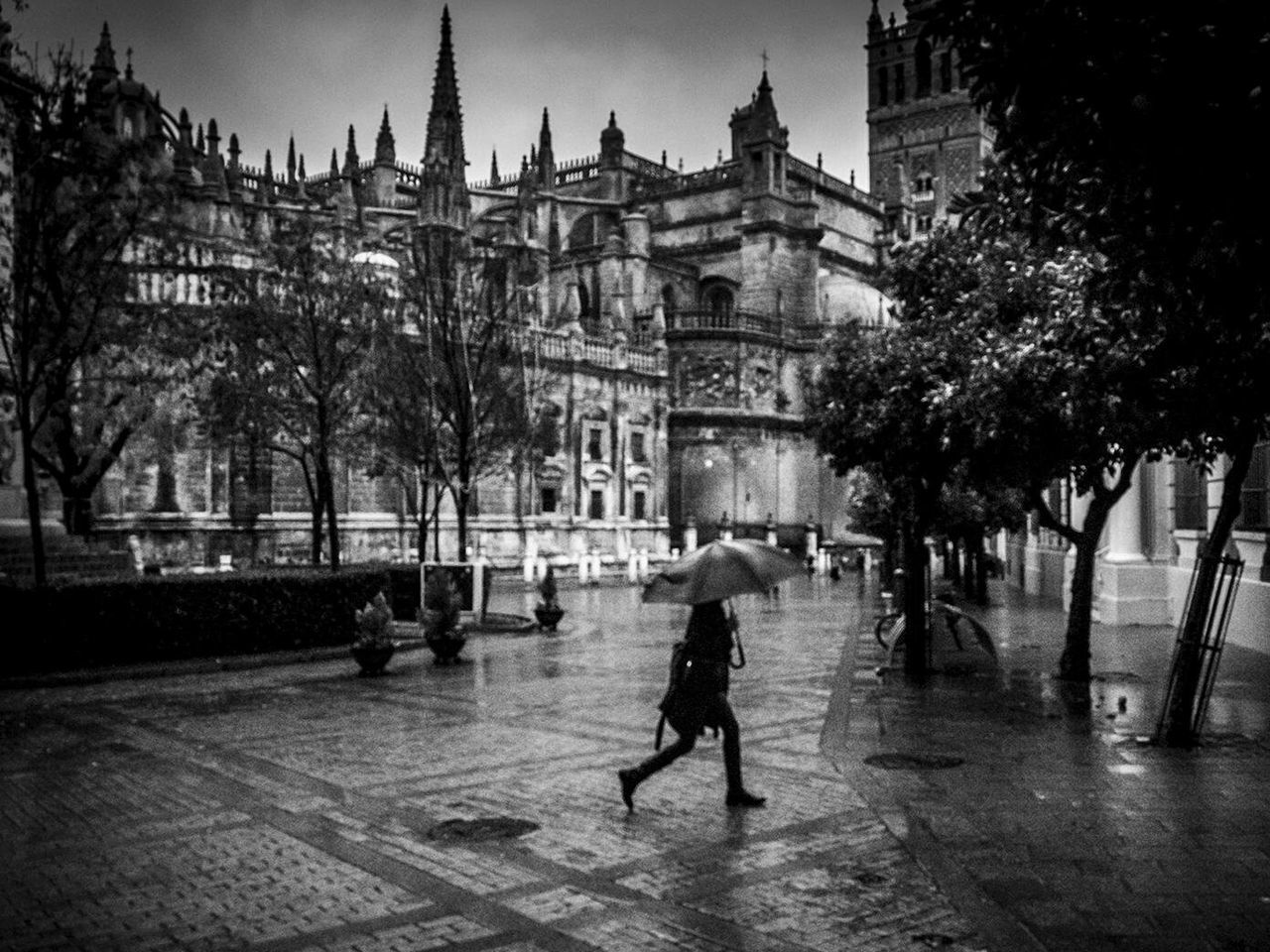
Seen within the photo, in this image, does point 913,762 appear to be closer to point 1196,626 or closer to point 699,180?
point 1196,626

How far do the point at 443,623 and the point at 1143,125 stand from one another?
13884mm

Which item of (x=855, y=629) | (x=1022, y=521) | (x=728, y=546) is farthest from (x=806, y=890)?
(x=1022, y=521)

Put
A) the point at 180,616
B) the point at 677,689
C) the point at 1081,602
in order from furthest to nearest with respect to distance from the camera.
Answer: the point at 180,616
the point at 1081,602
the point at 677,689

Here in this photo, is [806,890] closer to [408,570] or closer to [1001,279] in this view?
[1001,279]

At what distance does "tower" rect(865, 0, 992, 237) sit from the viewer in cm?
8844

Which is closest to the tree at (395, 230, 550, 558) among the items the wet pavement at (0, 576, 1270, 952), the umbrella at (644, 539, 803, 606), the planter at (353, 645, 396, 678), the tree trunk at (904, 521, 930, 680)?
the planter at (353, 645, 396, 678)

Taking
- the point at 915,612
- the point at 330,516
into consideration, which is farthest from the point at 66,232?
the point at 915,612

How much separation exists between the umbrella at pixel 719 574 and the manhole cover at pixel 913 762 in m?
2.19

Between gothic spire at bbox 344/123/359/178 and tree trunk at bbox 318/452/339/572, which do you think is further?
gothic spire at bbox 344/123/359/178

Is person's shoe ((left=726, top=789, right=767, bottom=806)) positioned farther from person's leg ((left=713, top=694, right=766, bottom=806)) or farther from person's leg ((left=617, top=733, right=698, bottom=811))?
person's leg ((left=617, top=733, right=698, bottom=811))

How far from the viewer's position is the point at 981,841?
7.12 metres

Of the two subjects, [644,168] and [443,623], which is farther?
[644,168]

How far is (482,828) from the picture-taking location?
757cm

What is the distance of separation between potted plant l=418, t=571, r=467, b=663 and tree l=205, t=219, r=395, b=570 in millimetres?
8007
